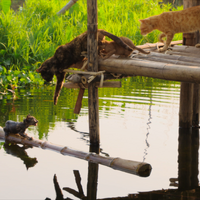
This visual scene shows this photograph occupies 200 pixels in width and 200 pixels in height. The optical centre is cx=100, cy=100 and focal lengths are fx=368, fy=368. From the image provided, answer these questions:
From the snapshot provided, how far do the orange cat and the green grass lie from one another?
4413 mm

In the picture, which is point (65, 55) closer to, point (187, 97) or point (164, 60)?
point (164, 60)

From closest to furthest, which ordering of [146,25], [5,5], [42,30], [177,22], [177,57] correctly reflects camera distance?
[177,57] < [177,22] < [146,25] < [5,5] < [42,30]

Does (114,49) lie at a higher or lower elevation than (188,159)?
higher

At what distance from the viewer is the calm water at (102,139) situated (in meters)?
4.07

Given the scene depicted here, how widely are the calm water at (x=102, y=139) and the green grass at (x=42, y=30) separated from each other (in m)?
0.74

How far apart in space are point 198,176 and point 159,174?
1.55ft

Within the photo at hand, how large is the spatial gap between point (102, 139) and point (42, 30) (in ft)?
23.0

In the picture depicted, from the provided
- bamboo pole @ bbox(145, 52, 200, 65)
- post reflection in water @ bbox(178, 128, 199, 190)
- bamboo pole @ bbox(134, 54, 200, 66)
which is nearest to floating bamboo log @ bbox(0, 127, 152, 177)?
post reflection in water @ bbox(178, 128, 199, 190)

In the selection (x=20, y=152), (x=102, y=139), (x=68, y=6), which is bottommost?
(x=20, y=152)

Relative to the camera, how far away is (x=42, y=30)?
1184 cm

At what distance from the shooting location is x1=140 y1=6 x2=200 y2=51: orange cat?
18.7ft

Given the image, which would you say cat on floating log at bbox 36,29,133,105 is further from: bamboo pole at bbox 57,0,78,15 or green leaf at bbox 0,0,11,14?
bamboo pole at bbox 57,0,78,15

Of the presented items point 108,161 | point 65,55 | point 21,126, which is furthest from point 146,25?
point 108,161

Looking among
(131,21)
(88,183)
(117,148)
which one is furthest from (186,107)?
(131,21)
